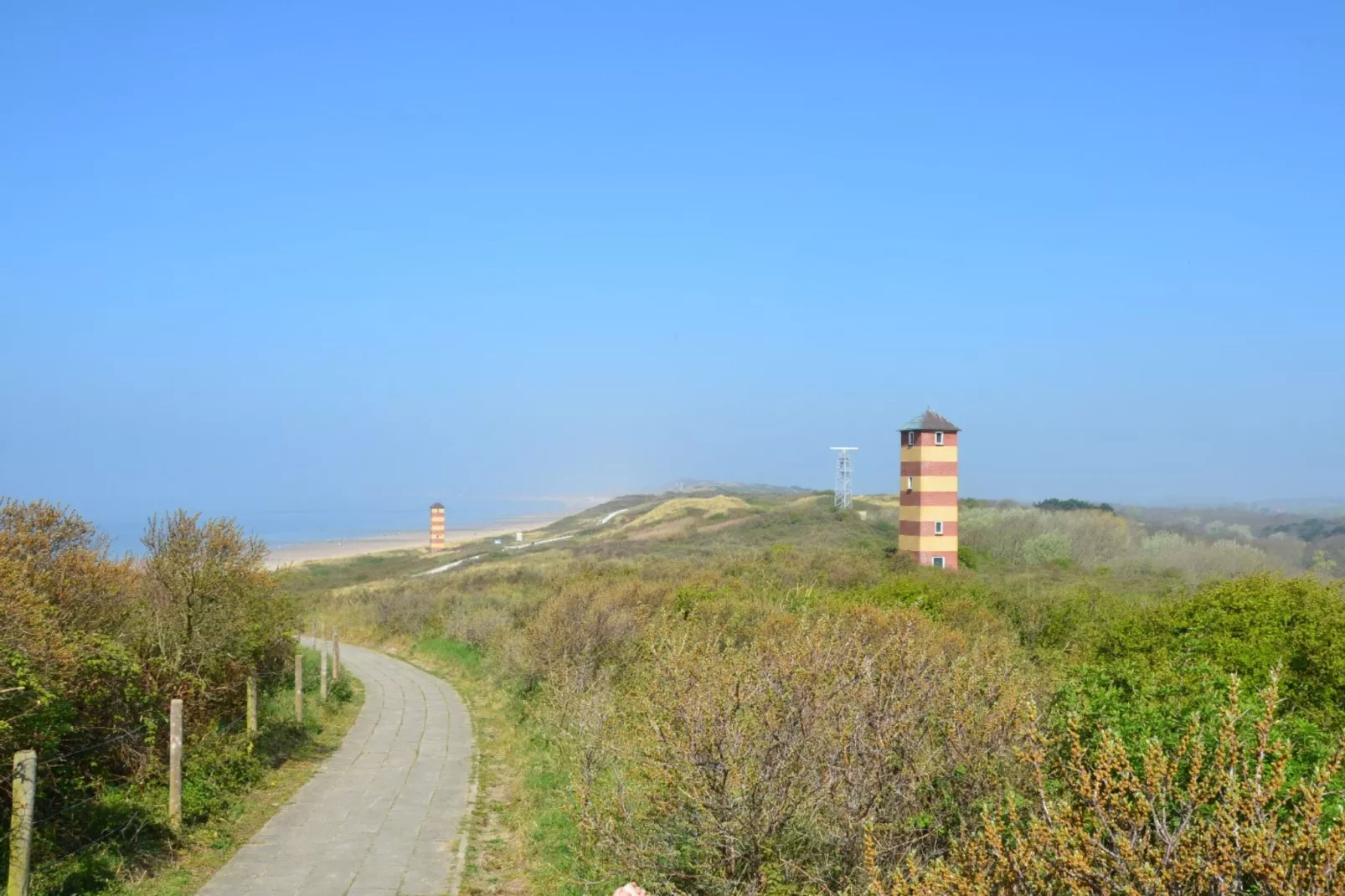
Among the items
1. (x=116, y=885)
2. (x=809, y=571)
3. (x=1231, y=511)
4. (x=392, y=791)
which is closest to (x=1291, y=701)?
(x=392, y=791)

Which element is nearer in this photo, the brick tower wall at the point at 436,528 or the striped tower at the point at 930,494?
the striped tower at the point at 930,494

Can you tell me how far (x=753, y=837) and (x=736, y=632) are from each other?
9561 millimetres

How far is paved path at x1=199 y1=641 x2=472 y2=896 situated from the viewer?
8.29 meters

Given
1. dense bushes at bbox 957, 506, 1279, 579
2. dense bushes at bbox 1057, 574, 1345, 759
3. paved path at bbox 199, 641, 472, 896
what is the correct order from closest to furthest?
dense bushes at bbox 1057, 574, 1345, 759 < paved path at bbox 199, 641, 472, 896 < dense bushes at bbox 957, 506, 1279, 579

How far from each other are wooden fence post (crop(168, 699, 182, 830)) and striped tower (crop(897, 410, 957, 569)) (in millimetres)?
24706

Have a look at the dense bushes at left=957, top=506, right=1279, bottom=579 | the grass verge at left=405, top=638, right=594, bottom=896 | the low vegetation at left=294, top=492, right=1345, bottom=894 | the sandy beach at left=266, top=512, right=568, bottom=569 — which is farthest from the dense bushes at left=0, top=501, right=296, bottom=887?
the sandy beach at left=266, top=512, right=568, bottom=569

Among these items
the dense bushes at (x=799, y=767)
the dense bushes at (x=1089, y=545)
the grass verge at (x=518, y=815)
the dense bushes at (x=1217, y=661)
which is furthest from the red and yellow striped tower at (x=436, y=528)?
Answer: the dense bushes at (x=799, y=767)

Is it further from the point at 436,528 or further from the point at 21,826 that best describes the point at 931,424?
the point at 436,528

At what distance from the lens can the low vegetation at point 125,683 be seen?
749cm

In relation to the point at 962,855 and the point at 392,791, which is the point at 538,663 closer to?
the point at 392,791

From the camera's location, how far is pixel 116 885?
7797mm

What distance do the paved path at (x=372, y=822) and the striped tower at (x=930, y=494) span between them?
59.6 ft

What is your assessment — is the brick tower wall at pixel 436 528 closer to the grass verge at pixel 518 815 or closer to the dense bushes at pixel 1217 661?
the grass verge at pixel 518 815

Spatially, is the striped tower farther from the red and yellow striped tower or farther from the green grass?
the red and yellow striped tower
